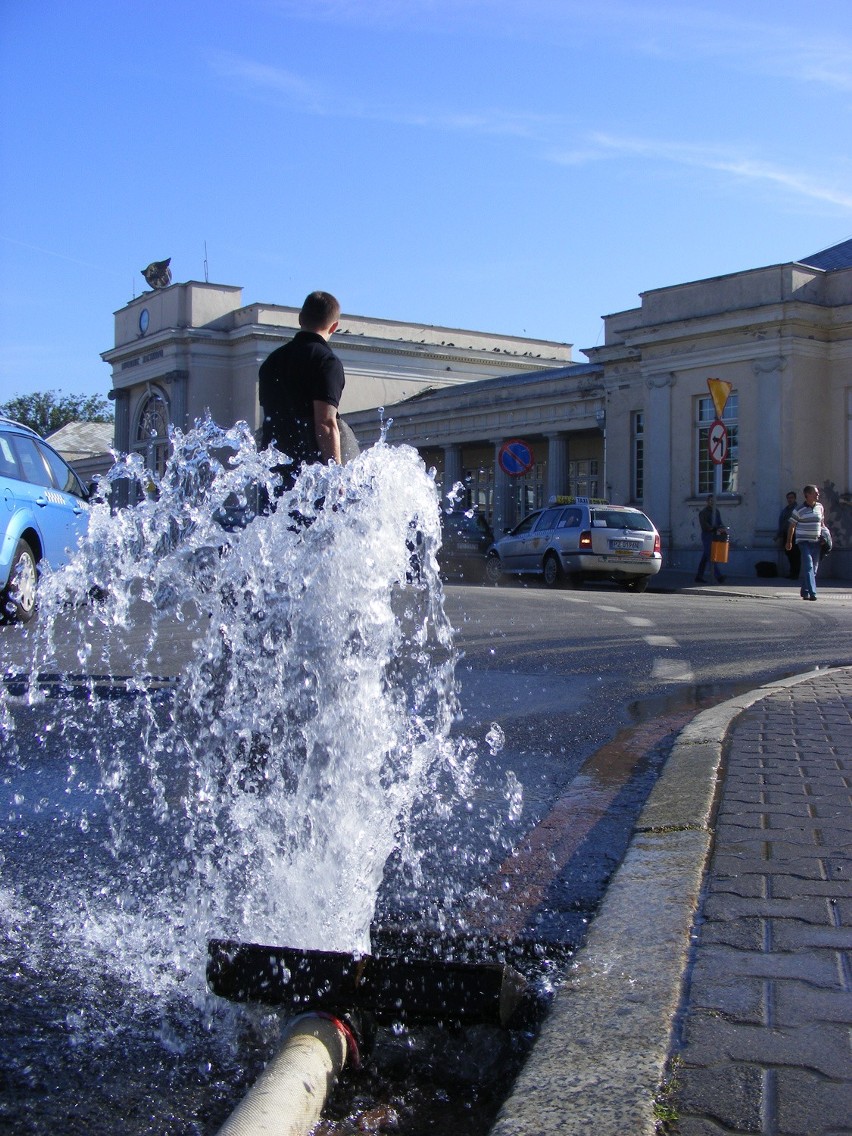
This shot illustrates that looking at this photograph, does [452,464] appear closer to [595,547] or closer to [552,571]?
[552,571]

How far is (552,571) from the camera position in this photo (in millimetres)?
23875

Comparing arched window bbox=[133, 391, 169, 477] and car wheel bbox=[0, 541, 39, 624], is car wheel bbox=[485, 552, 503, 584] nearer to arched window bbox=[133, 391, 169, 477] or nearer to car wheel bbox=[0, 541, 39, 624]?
car wheel bbox=[0, 541, 39, 624]

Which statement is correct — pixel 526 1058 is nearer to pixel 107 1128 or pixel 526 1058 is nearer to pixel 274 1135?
pixel 274 1135

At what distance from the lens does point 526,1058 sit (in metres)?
2.45

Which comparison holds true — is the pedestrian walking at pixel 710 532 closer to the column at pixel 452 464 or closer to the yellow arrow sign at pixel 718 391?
the yellow arrow sign at pixel 718 391

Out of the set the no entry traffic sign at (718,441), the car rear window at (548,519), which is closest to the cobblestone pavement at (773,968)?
the no entry traffic sign at (718,441)

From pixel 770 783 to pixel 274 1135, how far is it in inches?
122

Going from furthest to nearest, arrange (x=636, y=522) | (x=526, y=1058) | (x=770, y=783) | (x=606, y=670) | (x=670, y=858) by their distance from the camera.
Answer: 1. (x=636, y=522)
2. (x=606, y=670)
3. (x=770, y=783)
4. (x=670, y=858)
5. (x=526, y=1058)

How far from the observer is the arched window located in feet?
231

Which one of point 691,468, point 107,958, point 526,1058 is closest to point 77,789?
point 107,958

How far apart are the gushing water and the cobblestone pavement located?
0.98m

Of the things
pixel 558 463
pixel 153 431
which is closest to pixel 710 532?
pixel 558 463

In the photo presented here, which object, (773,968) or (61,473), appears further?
(61,473)

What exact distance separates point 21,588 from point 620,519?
1462cm
